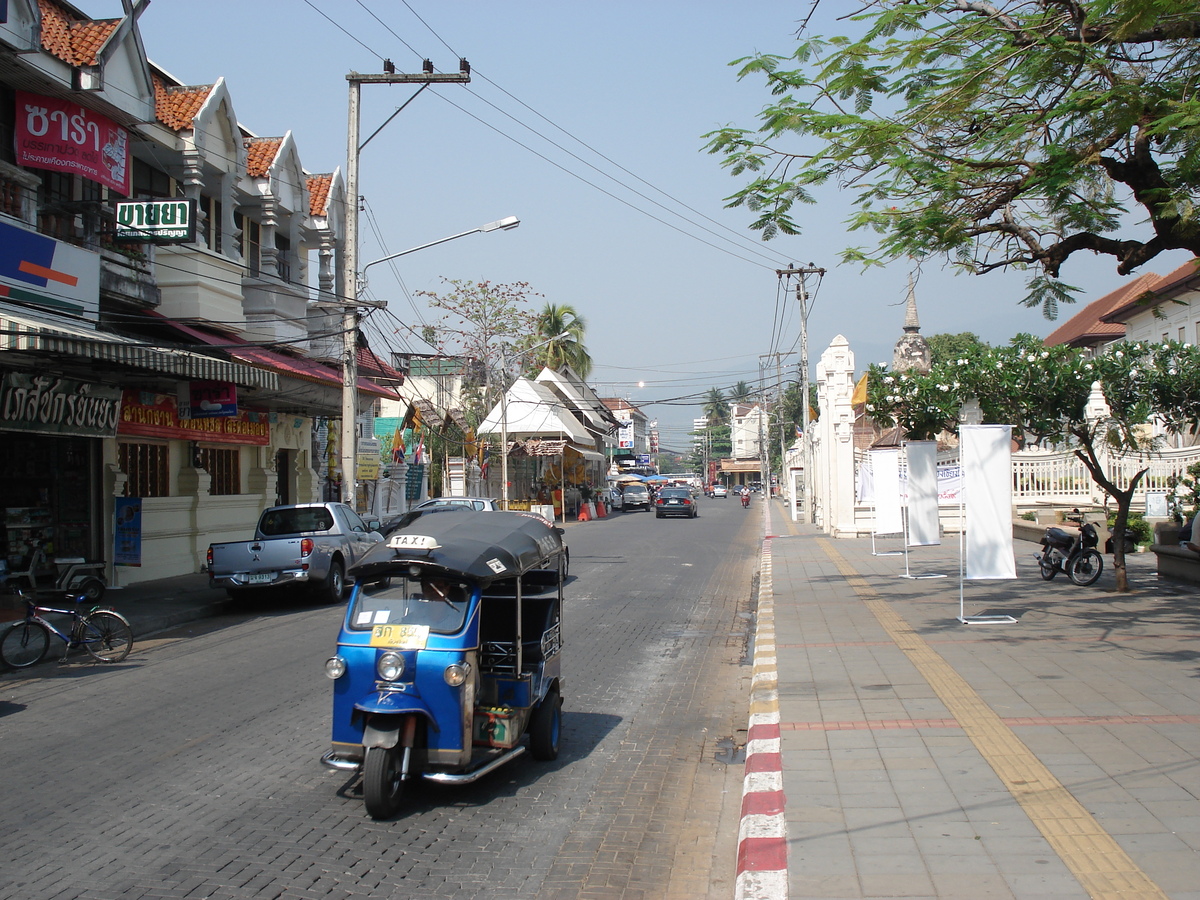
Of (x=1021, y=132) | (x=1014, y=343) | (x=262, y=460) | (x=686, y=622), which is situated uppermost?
(x=1021, y=132)

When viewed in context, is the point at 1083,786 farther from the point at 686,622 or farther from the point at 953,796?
the point at 686,622

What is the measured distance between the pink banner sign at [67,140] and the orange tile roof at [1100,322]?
33778 millimetres

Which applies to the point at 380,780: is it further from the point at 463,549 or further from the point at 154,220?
the point at 154,220

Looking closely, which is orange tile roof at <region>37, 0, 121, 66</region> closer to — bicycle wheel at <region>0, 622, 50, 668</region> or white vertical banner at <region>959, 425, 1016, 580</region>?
bicycle wheel at <region>0, 622, 50, 668</region>

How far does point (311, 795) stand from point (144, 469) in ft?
48.9

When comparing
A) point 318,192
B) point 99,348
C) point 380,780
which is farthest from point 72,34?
point 380,780

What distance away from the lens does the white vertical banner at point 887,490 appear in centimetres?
1889

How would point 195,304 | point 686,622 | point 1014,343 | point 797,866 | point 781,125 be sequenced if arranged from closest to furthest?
point 797,866 → point 781,125 → point 686,622 → point 1014,343 → point 195,304

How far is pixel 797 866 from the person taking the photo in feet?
15.0

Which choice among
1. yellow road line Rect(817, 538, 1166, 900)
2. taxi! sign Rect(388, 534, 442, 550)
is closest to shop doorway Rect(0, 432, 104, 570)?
taxi! sign Rect(388, 534, 442, 550)

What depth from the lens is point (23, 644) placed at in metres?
10.7

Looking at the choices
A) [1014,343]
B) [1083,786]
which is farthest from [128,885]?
[1014,343]

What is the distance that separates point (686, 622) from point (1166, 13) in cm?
932

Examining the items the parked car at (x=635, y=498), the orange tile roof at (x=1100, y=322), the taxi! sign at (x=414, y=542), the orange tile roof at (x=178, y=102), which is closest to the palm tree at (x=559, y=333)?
the parked car at (x=635, y=498)
